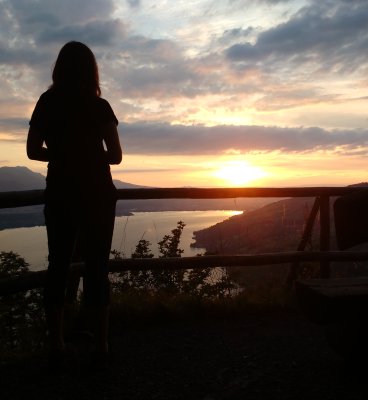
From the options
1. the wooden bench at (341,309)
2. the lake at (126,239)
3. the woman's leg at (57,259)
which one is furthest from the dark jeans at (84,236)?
the lake at (126,239)

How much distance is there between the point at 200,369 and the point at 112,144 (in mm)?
1704

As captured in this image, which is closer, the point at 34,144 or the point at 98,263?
the point at 34,144

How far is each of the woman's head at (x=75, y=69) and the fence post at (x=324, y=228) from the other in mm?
3221

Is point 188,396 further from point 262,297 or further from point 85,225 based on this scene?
point 262,297

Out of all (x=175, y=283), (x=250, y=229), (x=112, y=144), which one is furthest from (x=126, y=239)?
(x=250, y=229)

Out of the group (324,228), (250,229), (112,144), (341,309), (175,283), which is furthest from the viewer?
(250,229)

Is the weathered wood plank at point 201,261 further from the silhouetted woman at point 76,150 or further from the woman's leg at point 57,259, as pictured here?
the silhouetted woman at point 76,150

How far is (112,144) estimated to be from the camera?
2859 mm

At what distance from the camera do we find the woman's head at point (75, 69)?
9.02 feet

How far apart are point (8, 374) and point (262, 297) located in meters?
2.78

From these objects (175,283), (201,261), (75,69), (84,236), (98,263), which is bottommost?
(175,283)

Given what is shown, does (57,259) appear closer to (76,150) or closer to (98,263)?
(98,263)

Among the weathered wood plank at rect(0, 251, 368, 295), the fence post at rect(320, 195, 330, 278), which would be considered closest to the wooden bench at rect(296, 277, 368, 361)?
the weathered wood plank at rect(0, 251, 368, 295)

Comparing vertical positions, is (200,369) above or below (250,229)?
above
